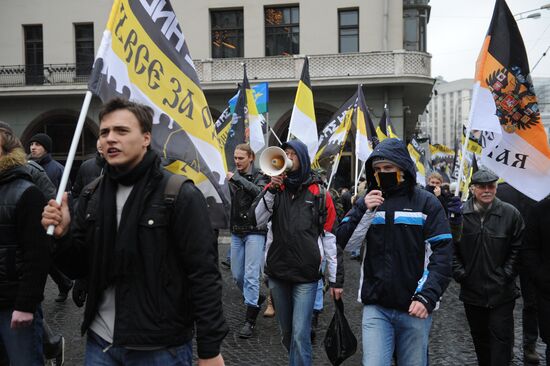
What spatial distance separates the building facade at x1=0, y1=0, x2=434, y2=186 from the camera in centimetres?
2100

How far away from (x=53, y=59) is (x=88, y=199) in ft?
75.2

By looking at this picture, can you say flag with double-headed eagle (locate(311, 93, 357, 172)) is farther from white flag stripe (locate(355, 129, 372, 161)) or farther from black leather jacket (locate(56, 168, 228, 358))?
black leather jacket (locate(56, 168, 228, 358))

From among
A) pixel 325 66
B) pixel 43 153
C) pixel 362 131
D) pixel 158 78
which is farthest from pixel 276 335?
pixel 325 66

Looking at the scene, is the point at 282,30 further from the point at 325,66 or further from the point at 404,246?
the point at 404,246

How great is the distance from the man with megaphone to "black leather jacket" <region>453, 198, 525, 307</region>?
3.59 ft

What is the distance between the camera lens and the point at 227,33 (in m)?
22.3

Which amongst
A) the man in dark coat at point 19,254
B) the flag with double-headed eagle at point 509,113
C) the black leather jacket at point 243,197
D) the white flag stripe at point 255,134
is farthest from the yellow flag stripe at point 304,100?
the man in dark coat at point 19,254

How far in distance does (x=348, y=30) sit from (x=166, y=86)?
19.1 m

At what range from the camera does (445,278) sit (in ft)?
11.3

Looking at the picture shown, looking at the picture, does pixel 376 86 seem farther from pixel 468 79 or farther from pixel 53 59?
pixel 468 79

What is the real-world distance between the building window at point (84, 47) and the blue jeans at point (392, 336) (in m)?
22.0

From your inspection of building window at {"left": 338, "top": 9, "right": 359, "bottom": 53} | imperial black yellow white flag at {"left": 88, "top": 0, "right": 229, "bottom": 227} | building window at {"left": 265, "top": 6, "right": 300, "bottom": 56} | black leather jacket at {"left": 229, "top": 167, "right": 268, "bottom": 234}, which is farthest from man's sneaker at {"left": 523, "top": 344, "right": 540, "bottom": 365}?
building window at {"left": 265, "top": 6, "right": 300, "bottom": 56}

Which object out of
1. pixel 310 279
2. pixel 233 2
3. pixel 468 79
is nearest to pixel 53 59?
pixel 233 2

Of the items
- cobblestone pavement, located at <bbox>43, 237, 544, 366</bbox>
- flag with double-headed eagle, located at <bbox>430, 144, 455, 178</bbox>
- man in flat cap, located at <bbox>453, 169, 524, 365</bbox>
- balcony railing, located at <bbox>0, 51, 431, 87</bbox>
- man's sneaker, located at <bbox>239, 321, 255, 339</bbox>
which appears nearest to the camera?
man in flat cap, located at <bbox>453, 169, 524, 365</bbox>
